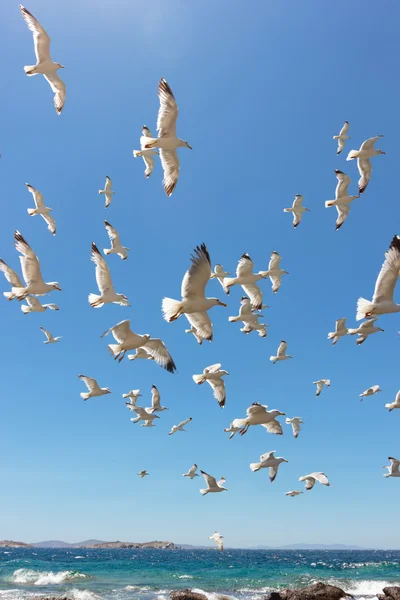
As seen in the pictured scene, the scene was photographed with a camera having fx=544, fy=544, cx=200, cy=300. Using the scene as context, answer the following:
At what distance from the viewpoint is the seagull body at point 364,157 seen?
1738 centimetres

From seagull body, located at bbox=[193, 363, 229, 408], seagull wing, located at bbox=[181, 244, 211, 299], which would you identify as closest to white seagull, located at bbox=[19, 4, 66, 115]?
seagull wing, located at bbox=[181, 244, 211, 299]

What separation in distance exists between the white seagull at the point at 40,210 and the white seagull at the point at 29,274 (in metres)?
3.64

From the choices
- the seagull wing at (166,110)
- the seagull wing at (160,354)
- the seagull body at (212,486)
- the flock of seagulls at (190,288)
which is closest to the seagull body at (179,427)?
the flock of seagulls at (190,288)

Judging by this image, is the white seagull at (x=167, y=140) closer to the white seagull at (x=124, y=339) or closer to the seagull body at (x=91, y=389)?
the white seagull at (x=124, y=339)

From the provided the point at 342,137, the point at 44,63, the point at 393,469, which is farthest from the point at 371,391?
the point at 44,63

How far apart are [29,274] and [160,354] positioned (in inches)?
168

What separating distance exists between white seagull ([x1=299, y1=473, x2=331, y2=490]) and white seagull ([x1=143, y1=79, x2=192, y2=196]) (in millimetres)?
9940

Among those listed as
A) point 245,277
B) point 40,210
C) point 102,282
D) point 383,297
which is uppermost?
point 40,210

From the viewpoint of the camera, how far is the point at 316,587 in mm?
17656

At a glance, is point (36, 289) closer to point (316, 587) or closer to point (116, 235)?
point (116, 235)

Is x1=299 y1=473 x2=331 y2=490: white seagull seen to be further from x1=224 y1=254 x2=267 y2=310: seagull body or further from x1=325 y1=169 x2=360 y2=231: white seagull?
x1=325 y1=169 x2=360 y2=231: white seagull

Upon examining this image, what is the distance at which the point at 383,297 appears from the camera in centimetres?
1314

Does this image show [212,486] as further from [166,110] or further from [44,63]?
[44,63]

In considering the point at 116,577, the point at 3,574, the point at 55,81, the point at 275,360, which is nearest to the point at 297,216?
the point at 275,360
